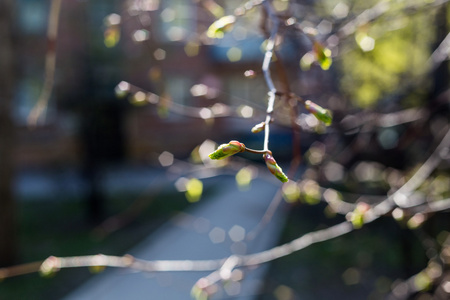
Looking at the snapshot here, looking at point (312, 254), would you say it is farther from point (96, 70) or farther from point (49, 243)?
point (96, 70)

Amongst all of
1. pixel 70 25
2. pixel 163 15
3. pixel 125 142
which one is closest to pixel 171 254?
pixel 70 25

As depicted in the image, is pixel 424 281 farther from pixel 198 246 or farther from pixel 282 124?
pixel 198 246

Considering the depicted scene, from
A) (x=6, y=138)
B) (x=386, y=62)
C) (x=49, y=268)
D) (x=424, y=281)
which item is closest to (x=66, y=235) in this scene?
(x=6, y=138)

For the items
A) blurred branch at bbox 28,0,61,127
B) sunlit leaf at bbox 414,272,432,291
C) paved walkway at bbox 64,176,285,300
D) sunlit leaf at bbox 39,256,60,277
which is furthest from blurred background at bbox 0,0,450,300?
sunlit leaf at bbox 39,256,60,277

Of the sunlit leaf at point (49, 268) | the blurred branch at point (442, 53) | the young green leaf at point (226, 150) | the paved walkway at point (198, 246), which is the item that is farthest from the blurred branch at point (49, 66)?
the blurred branch at point (442, 53)

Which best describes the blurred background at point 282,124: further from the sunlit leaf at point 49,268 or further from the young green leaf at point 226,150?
the sunlit leaf at point 49,268
